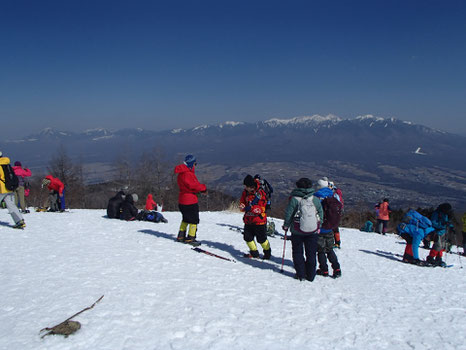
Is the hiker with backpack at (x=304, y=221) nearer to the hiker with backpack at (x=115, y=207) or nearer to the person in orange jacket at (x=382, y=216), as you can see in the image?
the hiker with backpack at (x=115, y=207)

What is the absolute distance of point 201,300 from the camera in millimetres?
4617

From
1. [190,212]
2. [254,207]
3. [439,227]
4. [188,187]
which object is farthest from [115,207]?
[439,227]

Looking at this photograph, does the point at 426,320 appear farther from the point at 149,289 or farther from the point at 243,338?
the point at 149,289

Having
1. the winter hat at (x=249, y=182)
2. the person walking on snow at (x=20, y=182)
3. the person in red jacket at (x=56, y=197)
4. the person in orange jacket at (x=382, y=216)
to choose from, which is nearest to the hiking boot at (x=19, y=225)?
the person walking on snow at (x=20, y=182)

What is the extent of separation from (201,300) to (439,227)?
8.19 m

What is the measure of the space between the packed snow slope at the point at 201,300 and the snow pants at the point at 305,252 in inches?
10.4

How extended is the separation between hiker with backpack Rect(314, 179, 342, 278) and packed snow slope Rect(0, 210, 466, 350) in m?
0.37

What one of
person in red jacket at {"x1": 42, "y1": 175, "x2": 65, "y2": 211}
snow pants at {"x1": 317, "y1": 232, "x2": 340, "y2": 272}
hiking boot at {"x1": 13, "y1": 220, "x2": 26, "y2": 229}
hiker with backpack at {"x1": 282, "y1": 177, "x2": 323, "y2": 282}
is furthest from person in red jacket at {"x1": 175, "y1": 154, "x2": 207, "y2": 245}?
person in red jacket at {"x1": 42, "y1": 175, "x2": 65, "y2": 211}

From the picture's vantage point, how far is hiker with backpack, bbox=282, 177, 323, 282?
19.6 feet

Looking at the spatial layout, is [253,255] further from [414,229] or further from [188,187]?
[414,229]

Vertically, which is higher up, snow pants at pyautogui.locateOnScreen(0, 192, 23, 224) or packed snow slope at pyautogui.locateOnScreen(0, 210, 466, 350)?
snow pants at pyautogui.locateOnScreen(0, 192, 23, 224)

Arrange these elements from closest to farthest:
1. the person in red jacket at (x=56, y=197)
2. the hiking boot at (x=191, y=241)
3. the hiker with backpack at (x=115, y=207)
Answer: the hiking boot at (x=191, y=241), the hiker with backpack at (x=115, y=207), the person in red jacket at (x=56, y=197)

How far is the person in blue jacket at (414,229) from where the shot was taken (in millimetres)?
8844

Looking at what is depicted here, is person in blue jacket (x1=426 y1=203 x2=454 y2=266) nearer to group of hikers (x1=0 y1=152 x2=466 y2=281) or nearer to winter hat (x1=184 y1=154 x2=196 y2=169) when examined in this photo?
group of hikers (x1=0 y1=152 x2=466 y2=281)
